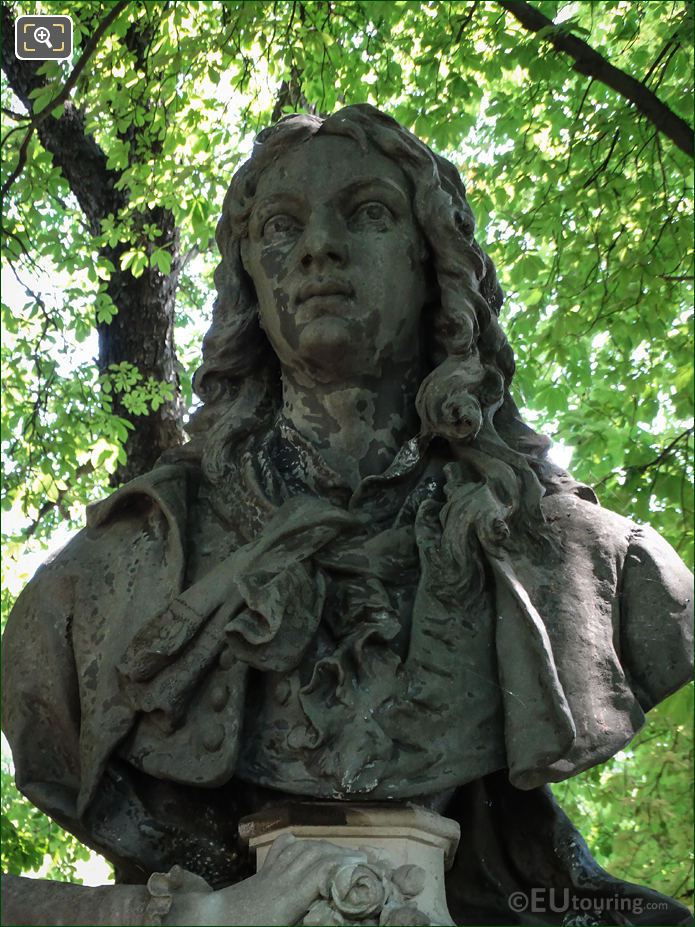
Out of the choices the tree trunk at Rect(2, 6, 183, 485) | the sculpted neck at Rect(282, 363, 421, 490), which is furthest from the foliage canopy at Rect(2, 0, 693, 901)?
the sculpted neck at Rect(282, 363, 421, 490)

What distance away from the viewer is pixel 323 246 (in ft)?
14.8

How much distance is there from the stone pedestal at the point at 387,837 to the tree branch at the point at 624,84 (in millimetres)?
4588

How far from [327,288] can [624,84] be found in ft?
12.2

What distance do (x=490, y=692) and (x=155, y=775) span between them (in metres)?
0.86

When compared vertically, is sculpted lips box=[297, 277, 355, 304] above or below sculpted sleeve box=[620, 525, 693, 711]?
above

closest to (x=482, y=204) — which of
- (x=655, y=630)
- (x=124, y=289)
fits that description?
(x=124, y=289)

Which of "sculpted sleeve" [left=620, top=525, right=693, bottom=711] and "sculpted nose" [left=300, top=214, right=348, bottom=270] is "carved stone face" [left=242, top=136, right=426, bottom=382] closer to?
"sculpted nose" [left=300, top=214, right=348, bottom=270]

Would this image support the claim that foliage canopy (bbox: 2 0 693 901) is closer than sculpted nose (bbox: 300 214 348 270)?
No

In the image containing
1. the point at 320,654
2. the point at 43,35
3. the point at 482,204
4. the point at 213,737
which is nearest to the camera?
the point at 213,737

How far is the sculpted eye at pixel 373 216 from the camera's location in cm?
466

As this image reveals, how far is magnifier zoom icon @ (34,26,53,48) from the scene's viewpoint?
866 cm

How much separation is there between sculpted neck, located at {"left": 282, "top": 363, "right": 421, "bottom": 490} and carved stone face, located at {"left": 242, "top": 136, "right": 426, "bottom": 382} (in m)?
0.05

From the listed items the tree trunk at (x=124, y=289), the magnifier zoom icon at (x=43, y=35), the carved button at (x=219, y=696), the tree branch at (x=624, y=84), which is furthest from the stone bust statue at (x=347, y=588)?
the tree trunk at (x=124, y=289)

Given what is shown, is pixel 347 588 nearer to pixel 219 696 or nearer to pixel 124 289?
pixel 219 696
